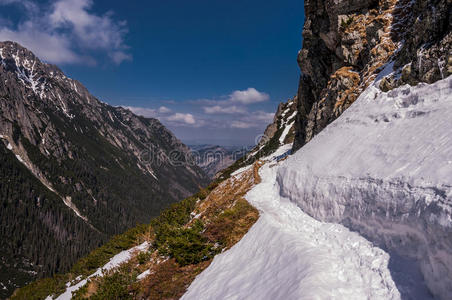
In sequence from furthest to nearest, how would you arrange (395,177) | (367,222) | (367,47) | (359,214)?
(367,47)
(359,214)
(367,222)
(395,177)

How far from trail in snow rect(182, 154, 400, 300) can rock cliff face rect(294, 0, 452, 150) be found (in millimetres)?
8479

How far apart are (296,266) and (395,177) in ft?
11.9

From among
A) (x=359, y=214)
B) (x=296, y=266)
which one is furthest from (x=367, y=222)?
(x=296, y=266)

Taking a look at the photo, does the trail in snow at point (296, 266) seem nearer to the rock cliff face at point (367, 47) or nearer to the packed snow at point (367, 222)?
the packed snow at point (367, 222)

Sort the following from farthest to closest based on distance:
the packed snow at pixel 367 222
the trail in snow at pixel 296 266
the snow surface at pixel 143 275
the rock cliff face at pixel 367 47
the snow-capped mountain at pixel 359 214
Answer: the snow surface at pixel 143 275
the rock cliff face at pixel 367 47
the trail in snow at pixel 296 266
the snow-capped mountain at pixel 359 214
the packed snow at pixel 367 222

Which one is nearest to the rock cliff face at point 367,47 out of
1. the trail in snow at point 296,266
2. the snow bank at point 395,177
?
the snow bank at point 395,177

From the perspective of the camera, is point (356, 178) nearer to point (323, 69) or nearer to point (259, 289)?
point (259, 289)

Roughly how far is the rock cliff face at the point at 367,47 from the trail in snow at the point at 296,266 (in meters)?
8.48

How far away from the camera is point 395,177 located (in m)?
6.46

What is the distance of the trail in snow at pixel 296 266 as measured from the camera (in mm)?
5258

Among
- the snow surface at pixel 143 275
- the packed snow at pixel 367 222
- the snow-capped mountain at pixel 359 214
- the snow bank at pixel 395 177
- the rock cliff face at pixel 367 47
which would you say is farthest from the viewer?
the snow surface at pixel 143 275

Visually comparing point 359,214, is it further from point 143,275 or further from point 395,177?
point 143,275

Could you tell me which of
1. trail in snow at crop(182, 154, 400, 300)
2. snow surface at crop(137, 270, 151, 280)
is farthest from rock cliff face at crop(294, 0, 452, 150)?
snow surface at crop(137, 270, 151, 280)

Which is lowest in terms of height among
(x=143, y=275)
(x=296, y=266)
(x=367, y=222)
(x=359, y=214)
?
(x=143, y=275)
